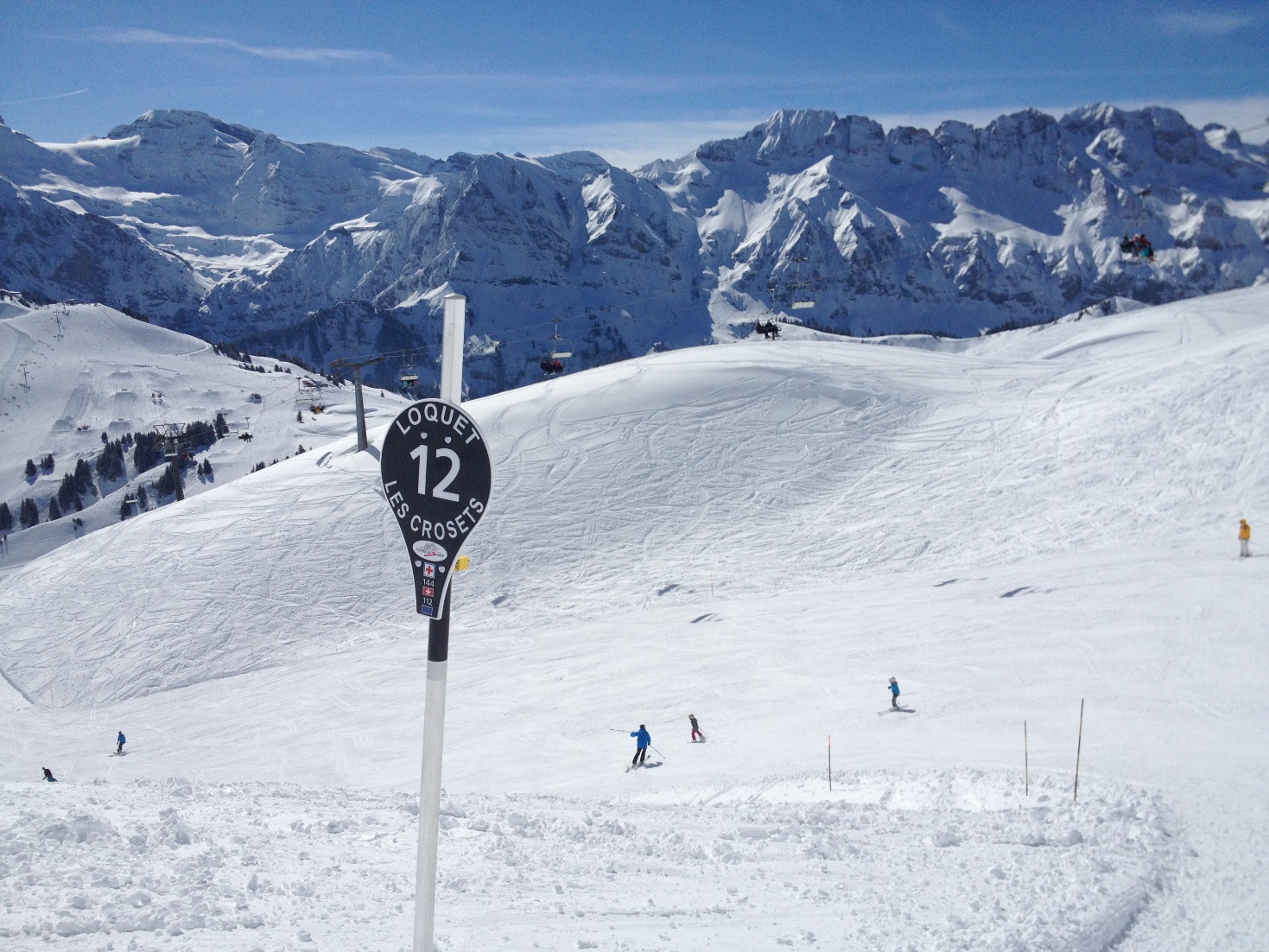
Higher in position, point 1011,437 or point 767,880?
point 1011,437

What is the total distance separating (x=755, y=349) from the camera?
215 feet

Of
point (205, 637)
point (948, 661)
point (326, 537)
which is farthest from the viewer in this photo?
point (326, 537)

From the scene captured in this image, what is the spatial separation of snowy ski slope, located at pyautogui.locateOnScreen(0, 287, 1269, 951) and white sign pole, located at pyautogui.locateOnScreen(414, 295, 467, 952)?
2.85m

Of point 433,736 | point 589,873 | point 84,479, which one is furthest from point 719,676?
point 84,479

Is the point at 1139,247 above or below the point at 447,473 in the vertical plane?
above

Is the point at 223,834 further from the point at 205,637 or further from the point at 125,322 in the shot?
the point at 125,322

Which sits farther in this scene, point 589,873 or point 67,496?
point 67,496

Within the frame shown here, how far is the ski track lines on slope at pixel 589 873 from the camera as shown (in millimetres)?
8703

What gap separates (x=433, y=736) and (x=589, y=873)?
5958 millimetres

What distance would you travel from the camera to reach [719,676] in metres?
27.8

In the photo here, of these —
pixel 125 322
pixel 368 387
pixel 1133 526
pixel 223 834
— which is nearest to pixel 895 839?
pixel 223 834

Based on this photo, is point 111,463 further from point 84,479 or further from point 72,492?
point 72,492

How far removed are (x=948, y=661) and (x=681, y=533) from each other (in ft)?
62.0

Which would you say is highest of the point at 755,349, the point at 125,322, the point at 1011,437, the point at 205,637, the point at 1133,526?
the point at 125,322
